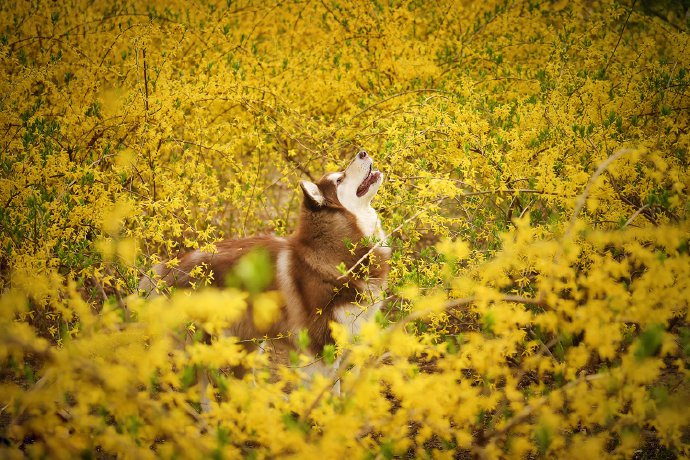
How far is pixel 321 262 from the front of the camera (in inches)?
158

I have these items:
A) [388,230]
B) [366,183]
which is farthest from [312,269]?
[366,183]

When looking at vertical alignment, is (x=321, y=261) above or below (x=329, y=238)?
below

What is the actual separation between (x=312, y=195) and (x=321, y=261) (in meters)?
0.45

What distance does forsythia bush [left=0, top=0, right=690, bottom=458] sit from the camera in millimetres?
2275

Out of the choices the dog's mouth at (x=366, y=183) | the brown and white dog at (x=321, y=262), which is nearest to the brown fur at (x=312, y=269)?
the brown and white dog at (x=321, y=262)

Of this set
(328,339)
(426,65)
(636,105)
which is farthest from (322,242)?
(426,65)

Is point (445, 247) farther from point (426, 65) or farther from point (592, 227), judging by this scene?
point (426, 65)

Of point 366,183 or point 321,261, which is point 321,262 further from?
point 366,183

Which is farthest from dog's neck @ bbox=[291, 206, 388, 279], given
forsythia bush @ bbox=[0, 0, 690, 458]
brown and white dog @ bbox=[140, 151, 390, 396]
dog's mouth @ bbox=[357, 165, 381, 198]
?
forsythia bush @ bbox=[0, 0, 690, 458]

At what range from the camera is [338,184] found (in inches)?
164

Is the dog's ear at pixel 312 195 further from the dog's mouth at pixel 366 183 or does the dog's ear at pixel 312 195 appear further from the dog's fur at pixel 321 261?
the dog's mouth at pixel 366 183

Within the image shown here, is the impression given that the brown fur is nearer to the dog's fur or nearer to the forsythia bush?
the dog's fur

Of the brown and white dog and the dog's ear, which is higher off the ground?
the dog's ear

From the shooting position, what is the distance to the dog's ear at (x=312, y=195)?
3.97m
